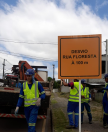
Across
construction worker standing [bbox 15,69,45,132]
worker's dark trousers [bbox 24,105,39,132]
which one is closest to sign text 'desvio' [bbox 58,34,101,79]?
construction worker standing [bbox 15,69,45,132]

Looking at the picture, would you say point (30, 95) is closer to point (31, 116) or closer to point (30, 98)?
point (30, 98)

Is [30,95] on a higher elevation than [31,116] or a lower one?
higher

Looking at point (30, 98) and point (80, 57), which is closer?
point (80, 57)

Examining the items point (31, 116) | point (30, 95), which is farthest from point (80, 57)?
point (31, 116)

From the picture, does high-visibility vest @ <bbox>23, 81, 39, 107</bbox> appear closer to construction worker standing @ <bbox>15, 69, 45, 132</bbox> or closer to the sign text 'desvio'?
construction worker standing @ <bbox>15, 69, 45, 132</bbox>

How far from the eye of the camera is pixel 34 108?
4.21 metres

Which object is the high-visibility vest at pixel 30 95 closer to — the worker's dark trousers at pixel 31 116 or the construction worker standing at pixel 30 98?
the construction worker standing at pixel 30 98

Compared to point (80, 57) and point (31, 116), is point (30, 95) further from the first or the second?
point (80, 57)

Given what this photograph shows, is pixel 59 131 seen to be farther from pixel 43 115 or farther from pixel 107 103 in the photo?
pixel 107 103

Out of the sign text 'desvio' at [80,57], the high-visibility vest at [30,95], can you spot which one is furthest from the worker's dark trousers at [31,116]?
the sign text 'desvio' at [80,57]

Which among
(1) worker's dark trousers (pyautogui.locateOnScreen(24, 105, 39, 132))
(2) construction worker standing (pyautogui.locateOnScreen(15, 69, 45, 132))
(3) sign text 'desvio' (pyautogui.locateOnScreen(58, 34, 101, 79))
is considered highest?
(3) sign text 'desvio' (pyautogui.locateOnScreen(58, 34, 101, 79))

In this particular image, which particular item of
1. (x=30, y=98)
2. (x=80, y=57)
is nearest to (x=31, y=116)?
(x=30, y=98)

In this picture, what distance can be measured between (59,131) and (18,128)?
1658mm

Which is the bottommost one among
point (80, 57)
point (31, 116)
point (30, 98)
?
point (31, 116)
